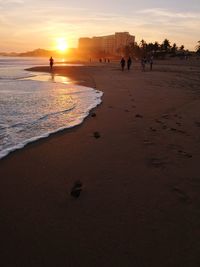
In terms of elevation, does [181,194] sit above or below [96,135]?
below

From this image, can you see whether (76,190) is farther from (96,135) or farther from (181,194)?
(96,135)

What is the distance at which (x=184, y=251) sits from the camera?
2969 millimetres

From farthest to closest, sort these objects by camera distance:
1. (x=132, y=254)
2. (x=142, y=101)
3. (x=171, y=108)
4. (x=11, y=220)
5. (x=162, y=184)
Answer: (x=142, y=101)
(x=171, y=108)
(x=162, y=184)
(x=11, y=220)
(x=132, y=254)

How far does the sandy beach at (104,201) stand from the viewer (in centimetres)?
294

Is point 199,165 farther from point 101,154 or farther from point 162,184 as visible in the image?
point 101,154

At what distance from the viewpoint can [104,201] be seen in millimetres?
3941

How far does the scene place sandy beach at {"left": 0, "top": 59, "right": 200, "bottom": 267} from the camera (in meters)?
2.94

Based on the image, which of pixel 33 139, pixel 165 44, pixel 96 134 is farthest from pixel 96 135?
pixel 165 44

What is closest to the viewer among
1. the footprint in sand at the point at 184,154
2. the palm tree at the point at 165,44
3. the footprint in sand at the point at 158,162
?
the footprint in sand at the point at 158,162

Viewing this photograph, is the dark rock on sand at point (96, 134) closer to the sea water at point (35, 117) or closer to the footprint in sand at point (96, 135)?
the footprint in sand at point (96, 135)

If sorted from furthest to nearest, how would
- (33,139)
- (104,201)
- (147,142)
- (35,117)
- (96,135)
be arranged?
(35,117) < (96,135) < (33,139) < (147,142) < (104,201)

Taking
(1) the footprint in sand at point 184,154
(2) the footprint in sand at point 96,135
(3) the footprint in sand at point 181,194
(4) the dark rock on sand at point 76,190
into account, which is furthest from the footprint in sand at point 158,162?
(2) the footprint in sand at point 96,135

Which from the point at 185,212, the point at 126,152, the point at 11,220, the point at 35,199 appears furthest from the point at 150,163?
the point at 11,220

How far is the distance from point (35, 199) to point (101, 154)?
6.58 feet
